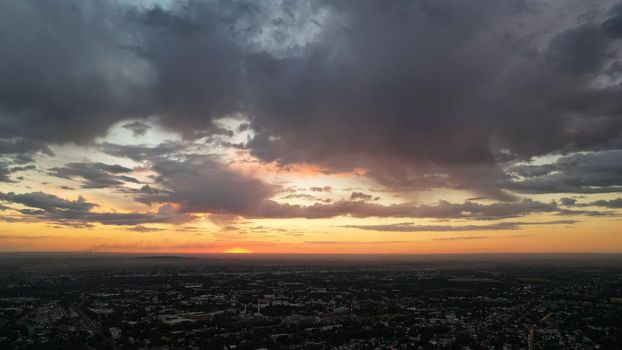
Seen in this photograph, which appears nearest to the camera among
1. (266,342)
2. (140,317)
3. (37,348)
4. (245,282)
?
(37,348)

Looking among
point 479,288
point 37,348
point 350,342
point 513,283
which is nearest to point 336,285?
point 479,288

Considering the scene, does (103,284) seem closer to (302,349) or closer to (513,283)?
(302,349)

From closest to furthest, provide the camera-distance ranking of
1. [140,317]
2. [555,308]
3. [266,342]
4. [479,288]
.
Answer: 1. [266,342]
2. [140,317]
3. [555,308]
4. [479,288]

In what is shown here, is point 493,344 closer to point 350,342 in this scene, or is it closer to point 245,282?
point 350,342

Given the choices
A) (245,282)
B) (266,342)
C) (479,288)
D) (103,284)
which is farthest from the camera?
(245,282)

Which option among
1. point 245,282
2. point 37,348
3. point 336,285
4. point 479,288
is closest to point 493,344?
point 37,348

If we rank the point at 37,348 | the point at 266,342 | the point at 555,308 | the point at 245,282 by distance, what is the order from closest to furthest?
1. the point at 37,348
2. the point at 266,342
3. the point at 555,308
4. the point at 245,282

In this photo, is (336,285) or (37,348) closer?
(37,348)

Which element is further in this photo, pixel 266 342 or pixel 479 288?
pixel 479 288

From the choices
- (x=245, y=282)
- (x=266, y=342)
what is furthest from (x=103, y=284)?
(x=266, y=342)
